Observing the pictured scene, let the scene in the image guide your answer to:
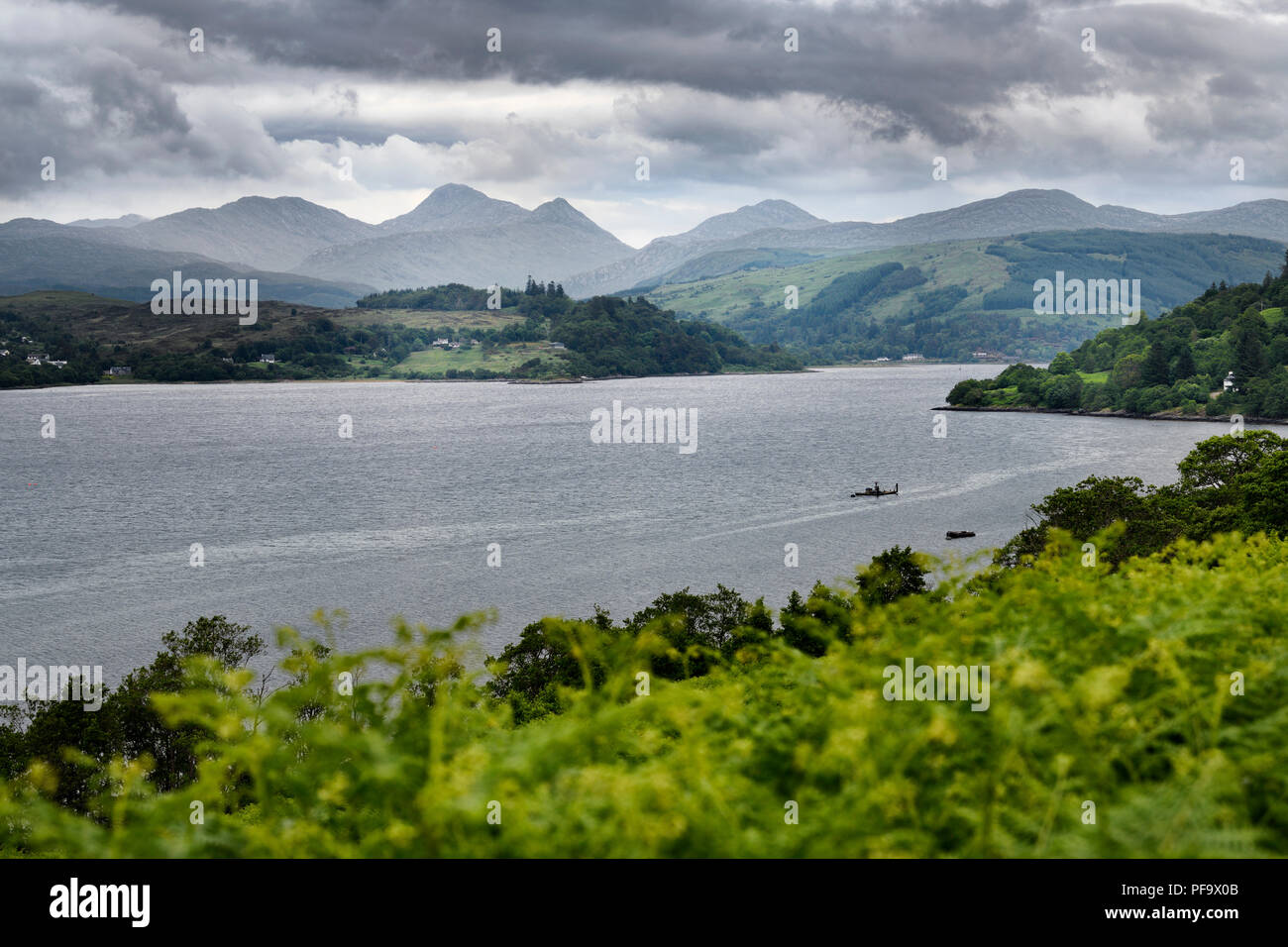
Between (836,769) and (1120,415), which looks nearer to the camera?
(836,769)

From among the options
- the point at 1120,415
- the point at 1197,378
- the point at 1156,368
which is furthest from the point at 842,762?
the point at 1156,368

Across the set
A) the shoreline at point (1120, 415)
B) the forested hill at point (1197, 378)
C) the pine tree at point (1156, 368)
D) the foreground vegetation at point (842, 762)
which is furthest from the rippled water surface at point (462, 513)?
the foreground vegetation at point (842, 762)

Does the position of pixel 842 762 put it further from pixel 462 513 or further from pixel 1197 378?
pixel 1197 378

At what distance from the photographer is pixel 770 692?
29.2 ft

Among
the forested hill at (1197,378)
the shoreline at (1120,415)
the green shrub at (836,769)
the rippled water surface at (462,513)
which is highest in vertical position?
the forested hill at (1197,378)

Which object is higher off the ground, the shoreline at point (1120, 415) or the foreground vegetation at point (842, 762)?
the shoreline at point (1120, 415)

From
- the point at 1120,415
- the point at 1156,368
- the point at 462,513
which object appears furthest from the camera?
the point at 1156,368

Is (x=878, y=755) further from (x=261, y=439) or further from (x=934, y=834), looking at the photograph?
(x=261, y=439)

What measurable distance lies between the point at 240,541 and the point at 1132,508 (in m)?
66.2

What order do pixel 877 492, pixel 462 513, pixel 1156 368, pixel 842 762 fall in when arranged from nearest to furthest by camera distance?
pixel 842 762
pixel 462 513
pixel 877 492
pixel 1156 368

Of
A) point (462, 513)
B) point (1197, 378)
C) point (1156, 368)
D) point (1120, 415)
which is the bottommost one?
point (462, 513)

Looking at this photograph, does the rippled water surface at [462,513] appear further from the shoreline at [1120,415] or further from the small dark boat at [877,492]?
the shoreline at [1120,415]

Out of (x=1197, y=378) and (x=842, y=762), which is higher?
(x=1197, y=378)
